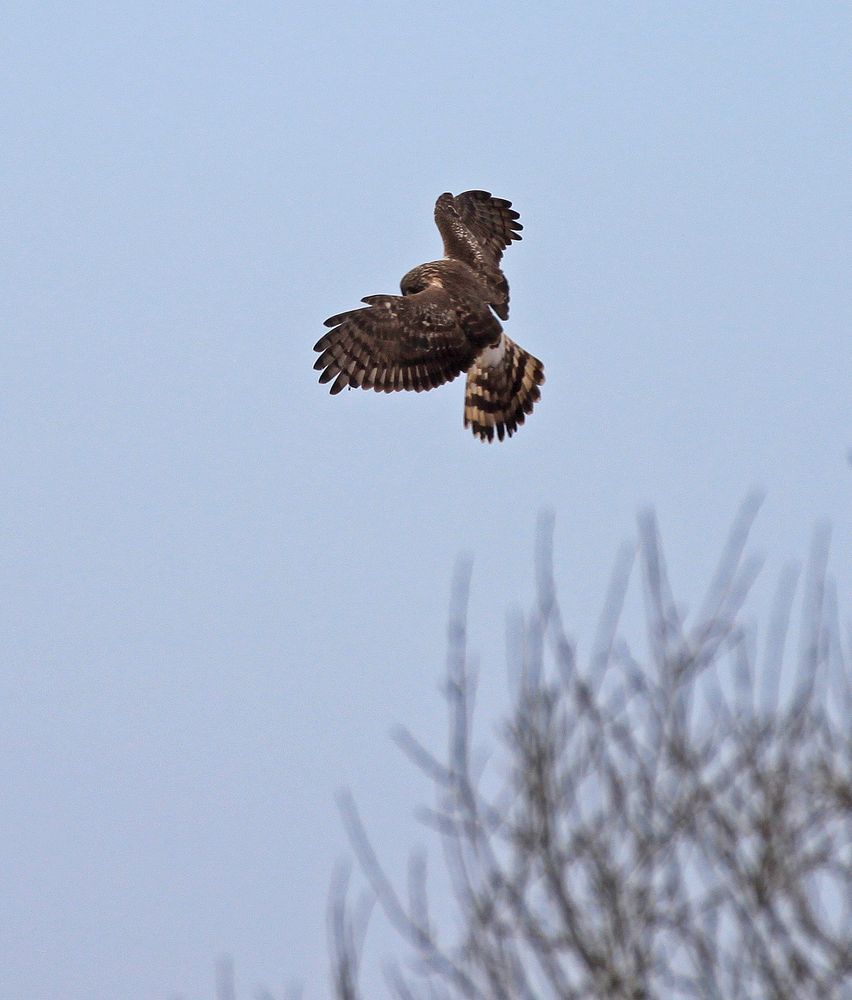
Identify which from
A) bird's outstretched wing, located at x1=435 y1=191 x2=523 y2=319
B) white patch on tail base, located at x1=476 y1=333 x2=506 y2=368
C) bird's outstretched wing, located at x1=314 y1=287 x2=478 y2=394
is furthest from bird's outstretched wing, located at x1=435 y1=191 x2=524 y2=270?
bird's outstretched wing, located at x1=314 y1=287 x2=478 y2=394

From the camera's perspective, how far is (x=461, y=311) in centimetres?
1577

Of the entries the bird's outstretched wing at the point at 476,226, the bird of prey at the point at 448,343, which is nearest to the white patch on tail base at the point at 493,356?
the bird of prey at the point at 448,343

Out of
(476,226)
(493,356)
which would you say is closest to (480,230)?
(476,226)

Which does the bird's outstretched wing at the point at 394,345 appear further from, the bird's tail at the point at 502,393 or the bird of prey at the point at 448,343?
the bird's tail at the point at 502,393

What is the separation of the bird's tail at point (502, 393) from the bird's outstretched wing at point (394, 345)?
859mm

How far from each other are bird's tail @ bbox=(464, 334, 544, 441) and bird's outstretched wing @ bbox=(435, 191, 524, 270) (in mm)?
1379

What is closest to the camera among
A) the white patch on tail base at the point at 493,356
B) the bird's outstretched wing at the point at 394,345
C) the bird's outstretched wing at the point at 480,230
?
the bird's outstretched wing at the point at 394,345

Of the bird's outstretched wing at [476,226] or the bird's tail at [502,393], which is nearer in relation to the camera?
the bird's tail at [502,393]

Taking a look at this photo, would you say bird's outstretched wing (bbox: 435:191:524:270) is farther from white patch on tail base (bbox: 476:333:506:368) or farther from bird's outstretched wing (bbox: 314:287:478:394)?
bird's outstretched wing (bbox: 314:287:478:394)

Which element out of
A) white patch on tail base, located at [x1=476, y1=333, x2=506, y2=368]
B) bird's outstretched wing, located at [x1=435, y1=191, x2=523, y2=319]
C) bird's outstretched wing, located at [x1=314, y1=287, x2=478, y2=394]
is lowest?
bird's outstretched wing, located at [x1=314, y1=287, x2=478, y2=394]

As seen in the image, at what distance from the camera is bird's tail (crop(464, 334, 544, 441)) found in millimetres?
16562

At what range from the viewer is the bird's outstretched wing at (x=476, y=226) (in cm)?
1781

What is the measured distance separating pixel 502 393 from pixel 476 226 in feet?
8.96

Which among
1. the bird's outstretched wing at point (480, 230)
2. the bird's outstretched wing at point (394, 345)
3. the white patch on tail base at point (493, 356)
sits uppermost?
the bird's outstretched wing at point (480, 230)
